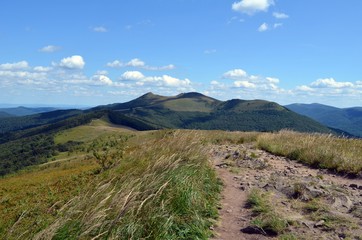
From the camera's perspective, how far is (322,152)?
13.6 meters

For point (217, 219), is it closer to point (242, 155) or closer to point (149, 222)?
point (149, 222)

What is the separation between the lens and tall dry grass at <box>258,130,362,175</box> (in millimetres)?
12023

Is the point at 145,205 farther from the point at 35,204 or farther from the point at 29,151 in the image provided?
the point at 29,151

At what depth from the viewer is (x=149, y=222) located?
547 cm

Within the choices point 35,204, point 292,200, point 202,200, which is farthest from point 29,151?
point 292,200

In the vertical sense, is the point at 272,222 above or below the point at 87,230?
below

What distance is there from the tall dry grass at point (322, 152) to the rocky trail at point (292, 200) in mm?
579

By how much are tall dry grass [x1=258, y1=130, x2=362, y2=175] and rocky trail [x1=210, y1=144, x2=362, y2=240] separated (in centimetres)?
58

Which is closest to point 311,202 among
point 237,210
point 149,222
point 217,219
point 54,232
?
point 237,210

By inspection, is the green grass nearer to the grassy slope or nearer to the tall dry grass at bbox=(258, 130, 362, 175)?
the grassy slope

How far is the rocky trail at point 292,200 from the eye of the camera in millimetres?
6449

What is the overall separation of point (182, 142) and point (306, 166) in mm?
6066

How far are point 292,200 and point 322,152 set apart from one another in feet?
19.7

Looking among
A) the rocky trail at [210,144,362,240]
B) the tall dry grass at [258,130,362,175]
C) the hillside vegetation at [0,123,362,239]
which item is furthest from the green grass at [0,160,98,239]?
the tall dry grass at [258,130,362,175]
